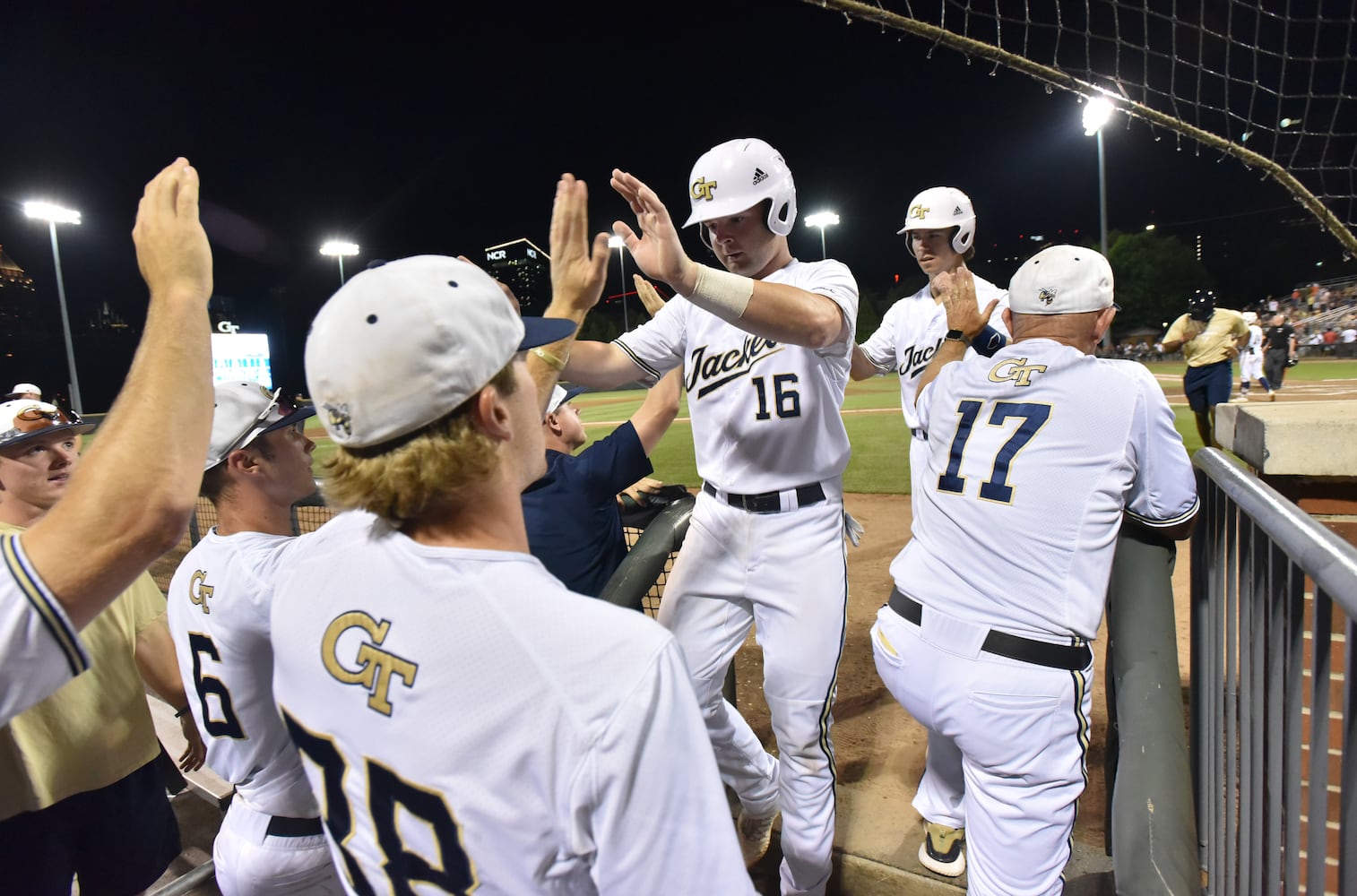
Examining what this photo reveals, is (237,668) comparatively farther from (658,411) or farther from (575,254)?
(658,411)

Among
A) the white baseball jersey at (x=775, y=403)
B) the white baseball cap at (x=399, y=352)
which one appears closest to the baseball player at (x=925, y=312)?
the white baseball jersey at (x=775, y=403)

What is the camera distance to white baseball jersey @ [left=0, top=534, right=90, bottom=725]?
0.90m

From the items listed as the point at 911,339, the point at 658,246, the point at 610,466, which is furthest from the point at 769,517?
the point at 911,339

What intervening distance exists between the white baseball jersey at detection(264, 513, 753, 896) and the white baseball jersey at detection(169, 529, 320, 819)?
875mm

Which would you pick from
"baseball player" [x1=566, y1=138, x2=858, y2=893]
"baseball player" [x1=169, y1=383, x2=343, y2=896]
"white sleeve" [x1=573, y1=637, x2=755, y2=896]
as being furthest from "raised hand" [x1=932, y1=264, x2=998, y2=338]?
"baseball player" [x1=169, y1=383, x2=343, y2=896]

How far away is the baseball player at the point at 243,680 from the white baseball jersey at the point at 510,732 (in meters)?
0.89

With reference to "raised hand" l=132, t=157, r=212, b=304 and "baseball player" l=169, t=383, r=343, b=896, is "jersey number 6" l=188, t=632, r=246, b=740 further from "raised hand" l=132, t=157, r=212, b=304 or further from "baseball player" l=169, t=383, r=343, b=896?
"raised hand" l=132, t=157, r=212, b=304

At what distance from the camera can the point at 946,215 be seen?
4285mm

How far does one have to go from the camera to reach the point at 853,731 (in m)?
3.44

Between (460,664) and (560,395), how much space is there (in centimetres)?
227

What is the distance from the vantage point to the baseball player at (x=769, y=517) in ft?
8.01

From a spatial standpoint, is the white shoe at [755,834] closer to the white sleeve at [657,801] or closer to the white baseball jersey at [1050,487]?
the white baseball jersey at [1050,487]

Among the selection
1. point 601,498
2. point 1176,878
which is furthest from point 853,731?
point 1176,878

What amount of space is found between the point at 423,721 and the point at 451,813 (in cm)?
13
